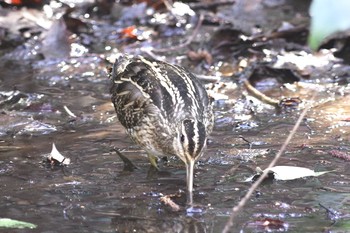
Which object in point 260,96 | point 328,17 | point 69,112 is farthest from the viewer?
point 260,96

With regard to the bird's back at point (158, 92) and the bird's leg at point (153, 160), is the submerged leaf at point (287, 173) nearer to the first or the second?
the bird's back at point (158, 92)

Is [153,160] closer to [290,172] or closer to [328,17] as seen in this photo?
[290,172]

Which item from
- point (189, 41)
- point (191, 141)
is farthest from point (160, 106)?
point (189, 41)

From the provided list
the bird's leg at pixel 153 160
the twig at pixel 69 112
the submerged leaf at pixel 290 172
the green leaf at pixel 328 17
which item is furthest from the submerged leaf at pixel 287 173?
the green leaf at pixel 328 17

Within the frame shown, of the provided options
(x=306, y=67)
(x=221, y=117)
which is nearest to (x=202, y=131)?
(x=221, y=117)

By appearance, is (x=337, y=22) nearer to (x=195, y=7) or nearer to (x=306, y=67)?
(x=306, y=67)

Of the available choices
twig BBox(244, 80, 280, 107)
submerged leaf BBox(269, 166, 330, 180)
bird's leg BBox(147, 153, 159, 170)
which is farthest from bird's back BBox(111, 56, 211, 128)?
twig BBox(244, 80, 280, 107)
